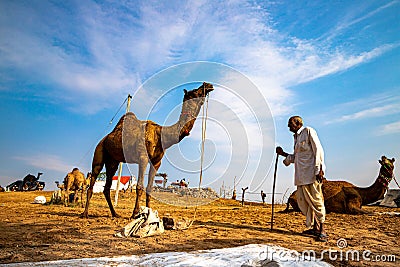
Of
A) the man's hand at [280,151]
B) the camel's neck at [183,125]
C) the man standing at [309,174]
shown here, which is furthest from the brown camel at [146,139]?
the man standing at [309,174]

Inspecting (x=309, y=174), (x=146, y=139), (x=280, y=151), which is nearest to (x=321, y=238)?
(x=309, y=174)

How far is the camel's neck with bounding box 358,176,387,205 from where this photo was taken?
30.0 ft

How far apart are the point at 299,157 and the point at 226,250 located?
2638 millimetres

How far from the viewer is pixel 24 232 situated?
213 inches

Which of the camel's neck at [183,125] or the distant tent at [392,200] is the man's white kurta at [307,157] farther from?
the distant tent at [392,200]

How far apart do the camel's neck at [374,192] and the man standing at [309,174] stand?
464 cm

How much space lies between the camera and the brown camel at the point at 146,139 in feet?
23.7

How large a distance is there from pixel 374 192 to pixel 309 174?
5162 mm

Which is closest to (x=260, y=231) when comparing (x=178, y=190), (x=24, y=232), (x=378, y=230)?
(x=378, y=230)

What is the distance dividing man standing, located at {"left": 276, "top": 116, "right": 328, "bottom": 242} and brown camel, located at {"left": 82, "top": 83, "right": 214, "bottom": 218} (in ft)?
8.49

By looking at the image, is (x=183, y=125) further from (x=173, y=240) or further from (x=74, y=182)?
(x=74, y=182)

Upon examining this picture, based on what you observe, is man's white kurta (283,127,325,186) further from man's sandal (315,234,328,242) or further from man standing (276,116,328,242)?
man's sandal (315,234,328,242)

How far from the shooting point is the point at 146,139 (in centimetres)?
749

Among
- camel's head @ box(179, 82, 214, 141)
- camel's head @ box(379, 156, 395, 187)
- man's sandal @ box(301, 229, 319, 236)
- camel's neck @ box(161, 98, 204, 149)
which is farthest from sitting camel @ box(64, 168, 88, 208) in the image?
camel's head @ box(379, 156, 395, 187)
